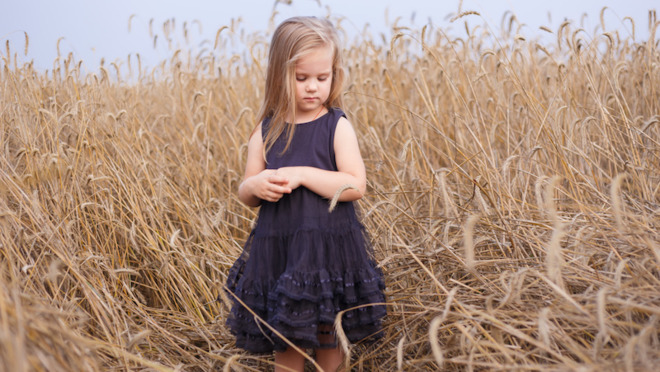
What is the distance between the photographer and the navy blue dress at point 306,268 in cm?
155

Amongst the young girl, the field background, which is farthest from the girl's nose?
the field background

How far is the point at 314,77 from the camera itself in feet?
5.33

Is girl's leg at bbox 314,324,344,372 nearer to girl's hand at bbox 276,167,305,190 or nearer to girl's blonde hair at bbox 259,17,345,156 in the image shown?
girl's hand at bbox 276,167,305,190

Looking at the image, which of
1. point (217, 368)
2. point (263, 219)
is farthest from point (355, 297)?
point (217, 368)

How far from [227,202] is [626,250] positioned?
1.87 meters

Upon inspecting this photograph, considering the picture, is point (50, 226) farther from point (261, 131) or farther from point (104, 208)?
point (261, 131)

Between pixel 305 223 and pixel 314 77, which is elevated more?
pixel 314 77

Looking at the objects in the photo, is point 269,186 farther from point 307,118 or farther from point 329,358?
point 329,358

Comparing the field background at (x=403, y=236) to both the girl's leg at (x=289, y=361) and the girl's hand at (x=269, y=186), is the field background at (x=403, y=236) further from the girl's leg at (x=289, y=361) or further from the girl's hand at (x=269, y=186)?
the girl's hand at (x=269, y=186)

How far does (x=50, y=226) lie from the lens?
79.9 inches

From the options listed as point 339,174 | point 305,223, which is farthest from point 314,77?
point 305,223

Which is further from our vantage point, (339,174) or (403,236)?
(403,236)

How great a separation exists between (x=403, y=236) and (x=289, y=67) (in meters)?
A: 1.06

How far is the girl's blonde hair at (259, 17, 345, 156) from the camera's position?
161 centimetres
